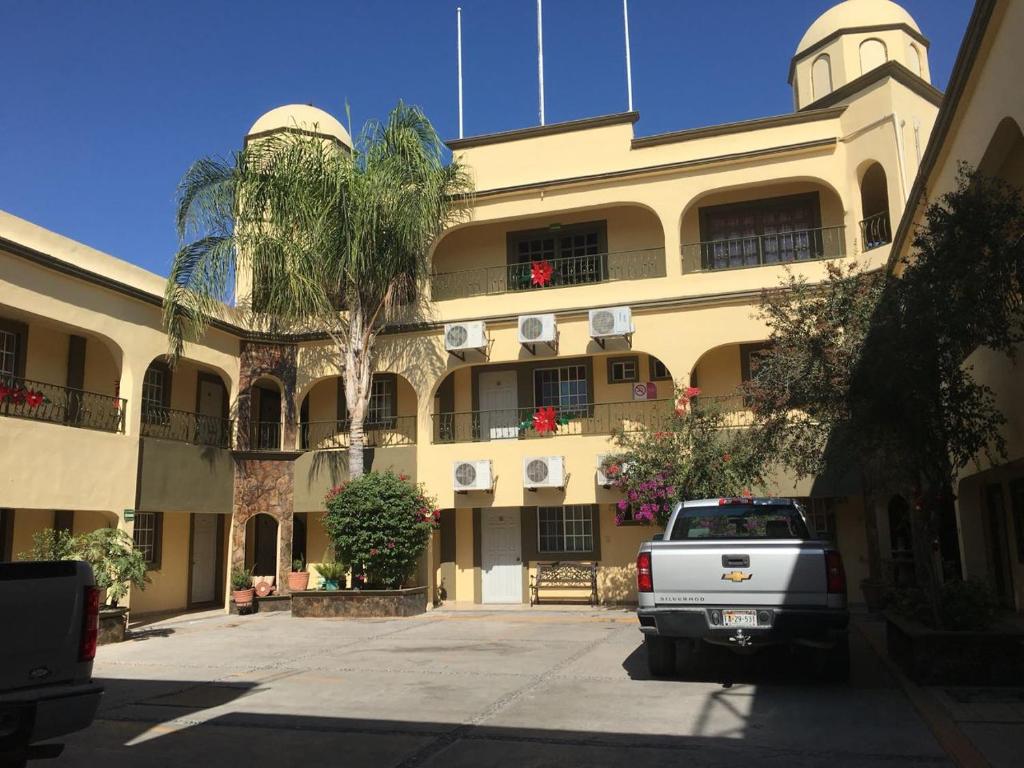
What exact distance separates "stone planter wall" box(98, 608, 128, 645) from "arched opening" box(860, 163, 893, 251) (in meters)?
16.2

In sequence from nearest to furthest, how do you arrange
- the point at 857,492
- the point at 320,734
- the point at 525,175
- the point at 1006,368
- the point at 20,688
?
the point at 20,688
the point at 320,734
the point at 1006,368
the point at 857,492
the point at 525,175

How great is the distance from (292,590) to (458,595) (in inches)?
159

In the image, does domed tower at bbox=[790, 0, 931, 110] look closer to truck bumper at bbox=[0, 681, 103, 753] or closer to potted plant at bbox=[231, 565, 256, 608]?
potted plant at bbox=[231, 565, 256, 608]

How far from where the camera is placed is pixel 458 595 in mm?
21000

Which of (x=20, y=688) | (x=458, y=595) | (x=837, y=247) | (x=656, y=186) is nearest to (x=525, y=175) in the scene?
(x=656, y=186)

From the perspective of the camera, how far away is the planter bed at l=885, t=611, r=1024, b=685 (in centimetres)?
797

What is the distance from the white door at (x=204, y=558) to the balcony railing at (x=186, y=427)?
2.11 meters

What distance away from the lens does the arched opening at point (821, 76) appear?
21719 millimetres

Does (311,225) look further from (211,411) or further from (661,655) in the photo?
(661,655)

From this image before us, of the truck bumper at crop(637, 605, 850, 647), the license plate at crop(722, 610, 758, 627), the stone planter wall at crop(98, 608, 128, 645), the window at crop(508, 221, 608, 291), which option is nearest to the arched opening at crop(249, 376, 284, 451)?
the window at crop(508, 221, 608, 291)

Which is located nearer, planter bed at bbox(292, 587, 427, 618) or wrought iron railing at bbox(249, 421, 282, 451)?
planter bed at bbox(292, 587, 427, 618)

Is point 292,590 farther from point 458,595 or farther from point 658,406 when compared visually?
point 658,406

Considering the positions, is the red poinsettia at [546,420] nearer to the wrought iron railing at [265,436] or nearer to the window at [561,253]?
the window at [561,253]

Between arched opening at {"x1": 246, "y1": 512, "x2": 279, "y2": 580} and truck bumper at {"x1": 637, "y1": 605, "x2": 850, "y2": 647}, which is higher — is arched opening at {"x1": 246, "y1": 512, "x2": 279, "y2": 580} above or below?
above
